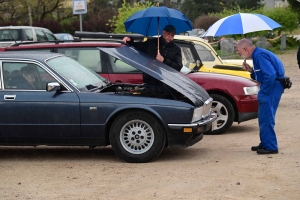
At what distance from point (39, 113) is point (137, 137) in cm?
127

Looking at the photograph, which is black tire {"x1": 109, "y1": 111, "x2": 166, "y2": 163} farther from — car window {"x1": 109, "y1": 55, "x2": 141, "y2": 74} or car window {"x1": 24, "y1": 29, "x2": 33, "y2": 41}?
car window {"x1": 24, "y1": 29, "x2": 33, "y2": 41}

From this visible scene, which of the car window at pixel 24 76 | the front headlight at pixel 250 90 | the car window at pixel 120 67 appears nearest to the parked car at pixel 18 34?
the car window at pixel 120 67

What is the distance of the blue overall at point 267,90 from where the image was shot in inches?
362

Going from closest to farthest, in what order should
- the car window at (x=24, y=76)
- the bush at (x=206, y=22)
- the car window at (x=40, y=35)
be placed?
1. the car window at (x=24, y=76)
2. the car window at (x=40, y=35)
3. the bush at (x=206, y=22)

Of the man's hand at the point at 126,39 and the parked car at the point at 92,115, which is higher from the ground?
the man's hand at the point at 126,39

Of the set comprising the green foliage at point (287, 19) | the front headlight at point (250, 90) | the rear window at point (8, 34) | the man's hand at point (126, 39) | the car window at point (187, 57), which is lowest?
the green foliage at point (287, 19)

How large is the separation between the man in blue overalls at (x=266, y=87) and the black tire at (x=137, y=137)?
1.49 m

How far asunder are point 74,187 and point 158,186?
0.90 metres

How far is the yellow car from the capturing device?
41.3 ft

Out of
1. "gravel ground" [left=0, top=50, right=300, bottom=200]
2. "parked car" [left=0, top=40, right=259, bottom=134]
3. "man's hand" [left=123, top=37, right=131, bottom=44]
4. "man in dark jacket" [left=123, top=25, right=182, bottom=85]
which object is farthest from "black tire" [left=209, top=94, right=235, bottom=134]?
→ "man's hand" [left=123, top=37, right=131, bottom=44]

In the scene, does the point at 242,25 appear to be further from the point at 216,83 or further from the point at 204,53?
the point at 204,53

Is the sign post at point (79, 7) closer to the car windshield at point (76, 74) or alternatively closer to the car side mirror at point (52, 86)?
the car windshield at point (76, 74)

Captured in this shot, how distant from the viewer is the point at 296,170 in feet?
26.7

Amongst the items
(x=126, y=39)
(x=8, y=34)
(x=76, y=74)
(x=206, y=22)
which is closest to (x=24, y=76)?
(x=76, y=74)
